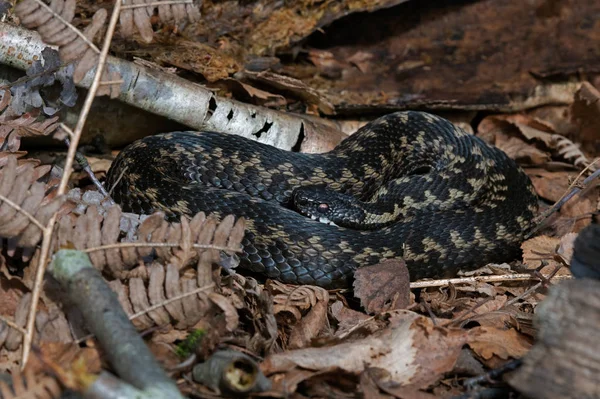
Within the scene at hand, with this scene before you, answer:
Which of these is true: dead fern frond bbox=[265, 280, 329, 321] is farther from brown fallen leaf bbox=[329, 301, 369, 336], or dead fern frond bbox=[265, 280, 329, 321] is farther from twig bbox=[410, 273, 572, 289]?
twig bbox=[410, 273, 572, 289]

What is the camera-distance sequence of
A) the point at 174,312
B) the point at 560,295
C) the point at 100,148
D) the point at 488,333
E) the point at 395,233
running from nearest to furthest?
the point at 560,295
the point at 174,312
the point at 488,333
the point at 395,233
the point at 100,148

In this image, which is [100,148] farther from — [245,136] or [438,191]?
[438,191]

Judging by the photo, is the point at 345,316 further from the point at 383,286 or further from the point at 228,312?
the point at 228,312

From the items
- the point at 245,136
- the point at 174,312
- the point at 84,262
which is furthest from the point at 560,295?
the point at 245,136

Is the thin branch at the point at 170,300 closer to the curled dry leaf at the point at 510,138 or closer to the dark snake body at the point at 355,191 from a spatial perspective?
the dark snake body at the point at 355,191

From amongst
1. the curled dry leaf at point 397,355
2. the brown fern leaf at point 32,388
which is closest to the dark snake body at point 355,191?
the curled dry leaf at point 397,355

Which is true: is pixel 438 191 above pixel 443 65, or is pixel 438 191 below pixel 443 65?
below

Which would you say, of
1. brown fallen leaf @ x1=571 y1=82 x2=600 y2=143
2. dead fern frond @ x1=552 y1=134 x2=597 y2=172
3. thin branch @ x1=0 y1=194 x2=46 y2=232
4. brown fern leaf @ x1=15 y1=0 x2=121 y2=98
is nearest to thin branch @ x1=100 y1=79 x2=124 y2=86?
brown fern leaf @ x1=15 y1=0 x2=121 y2=98
